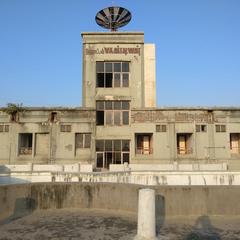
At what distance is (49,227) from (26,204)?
96.8 inches

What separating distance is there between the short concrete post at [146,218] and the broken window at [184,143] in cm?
2830

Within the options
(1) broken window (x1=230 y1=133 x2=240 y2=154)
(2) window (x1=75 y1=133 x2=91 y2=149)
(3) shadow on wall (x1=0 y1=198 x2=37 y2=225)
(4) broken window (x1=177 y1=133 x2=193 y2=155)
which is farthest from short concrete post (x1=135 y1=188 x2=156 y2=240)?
(1) broken window (x1=230 y1=133 x2=240 y2=154)

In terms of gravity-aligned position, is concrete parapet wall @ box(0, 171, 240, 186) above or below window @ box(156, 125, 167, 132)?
below

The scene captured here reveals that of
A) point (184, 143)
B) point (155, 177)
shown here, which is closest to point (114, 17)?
point (184, 143)

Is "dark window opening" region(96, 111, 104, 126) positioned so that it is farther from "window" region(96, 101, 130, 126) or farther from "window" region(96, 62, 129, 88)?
"window" region(96, 62, 129, 88)

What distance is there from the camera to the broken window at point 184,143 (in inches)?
1393

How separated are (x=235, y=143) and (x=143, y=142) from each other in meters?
10.5

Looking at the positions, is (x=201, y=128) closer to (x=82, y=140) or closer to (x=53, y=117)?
(x=82, y=140)

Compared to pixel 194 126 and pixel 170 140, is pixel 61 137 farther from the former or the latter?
pixel 194 126

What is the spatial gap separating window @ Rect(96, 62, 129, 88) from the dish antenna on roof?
20.4 feet

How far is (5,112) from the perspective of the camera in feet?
113

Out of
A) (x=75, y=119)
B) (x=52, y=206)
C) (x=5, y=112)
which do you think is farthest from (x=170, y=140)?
(x=52, y=206)

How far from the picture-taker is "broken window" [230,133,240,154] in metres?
36.1

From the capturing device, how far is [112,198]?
424 inches
